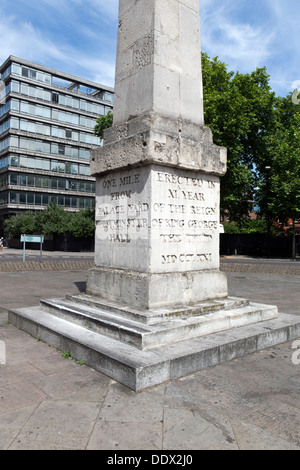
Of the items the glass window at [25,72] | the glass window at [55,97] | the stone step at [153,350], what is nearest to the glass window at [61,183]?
the glass window at [55,97]

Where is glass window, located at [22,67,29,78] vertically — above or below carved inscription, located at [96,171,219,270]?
above

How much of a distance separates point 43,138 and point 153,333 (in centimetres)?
5260

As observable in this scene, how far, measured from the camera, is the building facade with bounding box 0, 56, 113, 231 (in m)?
49.0

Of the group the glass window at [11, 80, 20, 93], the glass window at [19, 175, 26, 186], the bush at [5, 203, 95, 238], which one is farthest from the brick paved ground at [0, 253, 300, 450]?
the glass window at [11, 80, 20, 93]

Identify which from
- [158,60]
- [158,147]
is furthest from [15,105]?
[158,147]

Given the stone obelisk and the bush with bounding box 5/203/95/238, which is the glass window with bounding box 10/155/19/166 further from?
the stone obelisk

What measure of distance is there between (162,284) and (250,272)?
1340cm

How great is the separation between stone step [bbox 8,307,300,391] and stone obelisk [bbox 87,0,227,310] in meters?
0.77

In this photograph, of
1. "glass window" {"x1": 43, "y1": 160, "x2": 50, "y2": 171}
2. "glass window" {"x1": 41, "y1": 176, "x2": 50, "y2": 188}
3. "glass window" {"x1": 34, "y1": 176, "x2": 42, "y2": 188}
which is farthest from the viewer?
"glass window" {"x1": 43, "y1": 160, "x2": 50, "y2": 171}

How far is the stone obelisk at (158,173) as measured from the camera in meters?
4.79

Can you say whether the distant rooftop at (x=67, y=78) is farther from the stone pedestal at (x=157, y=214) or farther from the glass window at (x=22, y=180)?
the stone pedestal at (x=157, y=214)

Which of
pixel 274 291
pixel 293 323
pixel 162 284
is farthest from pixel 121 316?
pixel 274 291

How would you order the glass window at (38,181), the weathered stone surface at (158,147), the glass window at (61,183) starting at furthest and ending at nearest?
the glass window at (61,183) < the glass window at (38,181) < the weathered stone surface at (158,147)

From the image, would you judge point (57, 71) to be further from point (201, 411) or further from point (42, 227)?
point (201, 411)
